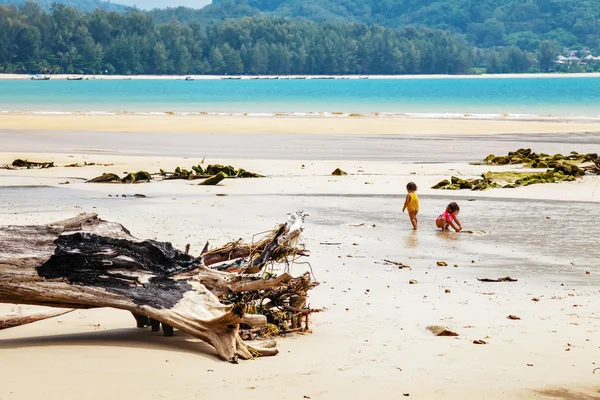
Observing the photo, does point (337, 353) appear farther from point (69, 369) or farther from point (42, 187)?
point (42, 187)

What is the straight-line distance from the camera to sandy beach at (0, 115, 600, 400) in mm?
5891

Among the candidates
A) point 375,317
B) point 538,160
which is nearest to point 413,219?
point 375,317

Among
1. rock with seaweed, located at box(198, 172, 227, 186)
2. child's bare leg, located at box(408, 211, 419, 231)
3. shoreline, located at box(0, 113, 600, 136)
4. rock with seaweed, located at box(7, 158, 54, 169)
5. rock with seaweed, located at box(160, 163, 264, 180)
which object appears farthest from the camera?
shoreline, located at box(0, 113, 600, 136)

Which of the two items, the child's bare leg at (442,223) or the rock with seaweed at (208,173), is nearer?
the child's bare leg at (442,223)

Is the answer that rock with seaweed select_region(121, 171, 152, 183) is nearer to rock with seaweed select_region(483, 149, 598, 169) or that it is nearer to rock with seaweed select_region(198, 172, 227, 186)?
rock with seaweed select_region(198, 172, 227, 186)

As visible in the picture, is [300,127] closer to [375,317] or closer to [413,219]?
[413,219]

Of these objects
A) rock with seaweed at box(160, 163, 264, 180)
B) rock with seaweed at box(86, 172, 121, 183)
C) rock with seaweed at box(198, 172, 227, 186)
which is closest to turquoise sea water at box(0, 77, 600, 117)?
rock with seaweed at box(160, 163, 264, 180)

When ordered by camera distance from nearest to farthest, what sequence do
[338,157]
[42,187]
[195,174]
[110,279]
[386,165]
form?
[110,279] → [42,187] → [195,174] → [386,165] → [338,157]

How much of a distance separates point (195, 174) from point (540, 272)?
1020cm

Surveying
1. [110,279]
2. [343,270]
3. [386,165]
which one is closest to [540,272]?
[343,270]

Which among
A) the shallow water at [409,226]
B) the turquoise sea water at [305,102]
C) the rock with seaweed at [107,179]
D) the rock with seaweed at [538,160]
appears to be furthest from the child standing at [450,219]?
the turquoise sea water at [305,102]

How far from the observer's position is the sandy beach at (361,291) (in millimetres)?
5891

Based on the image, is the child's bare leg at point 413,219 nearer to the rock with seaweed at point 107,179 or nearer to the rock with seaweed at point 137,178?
the rock with seaweed at point 137,178

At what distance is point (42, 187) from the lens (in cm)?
1752
